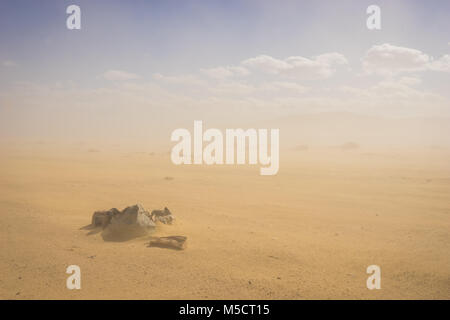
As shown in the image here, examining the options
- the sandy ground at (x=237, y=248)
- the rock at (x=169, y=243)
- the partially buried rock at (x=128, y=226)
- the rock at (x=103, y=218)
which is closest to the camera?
the sandy ground at (x=237, y=248)

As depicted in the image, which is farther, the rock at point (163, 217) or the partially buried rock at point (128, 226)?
the rock at point (163, 217)

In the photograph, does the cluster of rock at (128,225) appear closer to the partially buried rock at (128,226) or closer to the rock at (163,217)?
the partially buried rock at (128,226)

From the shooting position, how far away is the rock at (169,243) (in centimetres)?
618

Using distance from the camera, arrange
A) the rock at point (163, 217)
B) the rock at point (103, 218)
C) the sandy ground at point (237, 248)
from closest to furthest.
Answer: the sandy ground at point (237, 248)
the rock at point (103, 218)
the rock at point (163, 217)

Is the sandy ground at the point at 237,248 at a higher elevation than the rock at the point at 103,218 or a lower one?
lower

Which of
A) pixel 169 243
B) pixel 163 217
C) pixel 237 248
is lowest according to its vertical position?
pixel 237 248

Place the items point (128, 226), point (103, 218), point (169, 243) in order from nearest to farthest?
point (169, 243), point (128, 226), point (103, 218)

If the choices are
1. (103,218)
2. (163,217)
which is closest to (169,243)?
(163,217)

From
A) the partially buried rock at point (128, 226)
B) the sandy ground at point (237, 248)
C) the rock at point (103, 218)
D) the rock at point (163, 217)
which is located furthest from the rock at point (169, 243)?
the rock at point (103, 218)

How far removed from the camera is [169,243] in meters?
6.26

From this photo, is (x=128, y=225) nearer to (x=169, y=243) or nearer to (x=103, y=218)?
(x=103, y=218)
